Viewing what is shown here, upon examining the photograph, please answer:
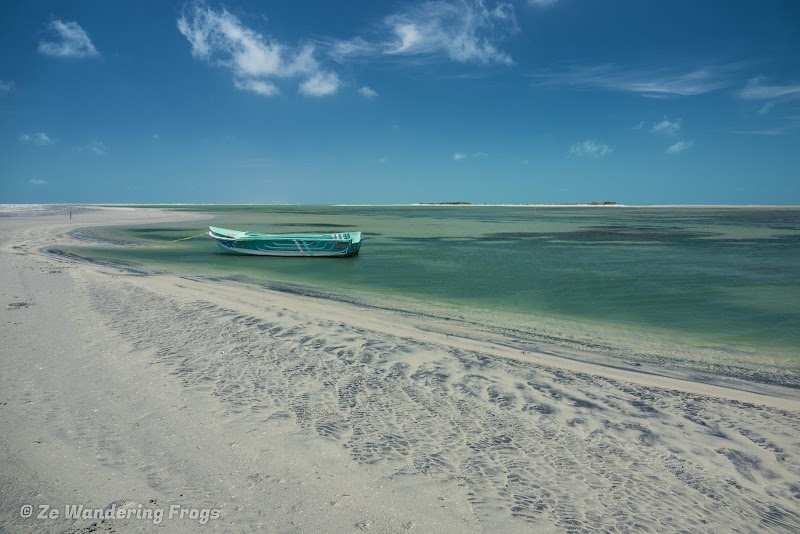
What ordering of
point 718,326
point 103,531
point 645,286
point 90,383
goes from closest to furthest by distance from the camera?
point 103,531, point 90,383, point 718,326, point 645,286

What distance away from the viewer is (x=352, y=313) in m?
10.9

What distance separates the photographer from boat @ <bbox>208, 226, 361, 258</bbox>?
22.4 m

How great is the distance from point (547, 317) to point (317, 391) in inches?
278

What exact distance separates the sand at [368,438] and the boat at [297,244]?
45.9 feet

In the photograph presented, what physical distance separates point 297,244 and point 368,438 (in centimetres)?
1848

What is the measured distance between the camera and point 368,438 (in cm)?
473

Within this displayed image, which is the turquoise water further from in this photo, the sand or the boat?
the sand

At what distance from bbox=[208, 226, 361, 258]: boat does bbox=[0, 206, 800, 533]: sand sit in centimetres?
1400

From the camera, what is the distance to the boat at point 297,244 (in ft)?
73.4

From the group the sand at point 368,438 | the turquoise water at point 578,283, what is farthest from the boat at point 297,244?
the sand at point 368,438

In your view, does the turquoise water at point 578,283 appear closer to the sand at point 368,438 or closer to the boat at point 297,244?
the boat at point 297,244

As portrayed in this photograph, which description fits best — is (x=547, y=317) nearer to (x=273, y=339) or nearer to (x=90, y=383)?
(x=273, y=339)

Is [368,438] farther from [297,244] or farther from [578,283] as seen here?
[297,244]

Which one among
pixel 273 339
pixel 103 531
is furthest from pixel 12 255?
pixel 103 531
